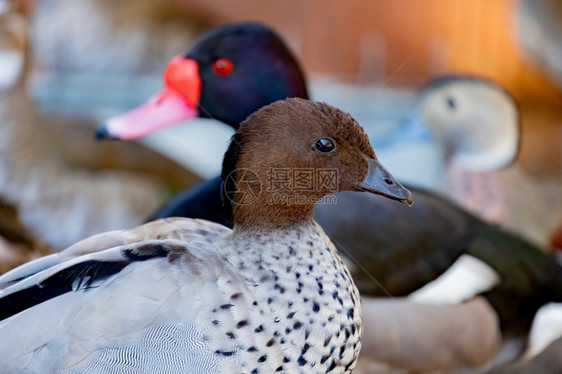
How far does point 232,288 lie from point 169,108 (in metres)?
0.93

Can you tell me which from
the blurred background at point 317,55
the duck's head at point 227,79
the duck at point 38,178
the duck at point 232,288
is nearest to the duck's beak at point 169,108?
the duck's head at point 227,79

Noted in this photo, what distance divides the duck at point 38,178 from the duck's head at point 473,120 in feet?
3.97

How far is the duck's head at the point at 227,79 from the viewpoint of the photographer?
175 centimetres

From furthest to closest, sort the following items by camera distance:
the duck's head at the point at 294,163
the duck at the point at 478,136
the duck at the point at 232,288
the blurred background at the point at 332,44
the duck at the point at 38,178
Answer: the blurred background at the point at 332,44 < the duck at the point at 478,136 < the duck at the point at 38,178 < the duck's head at the point at 294,163 < the duck at the point at 232,288

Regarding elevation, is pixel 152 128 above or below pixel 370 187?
below

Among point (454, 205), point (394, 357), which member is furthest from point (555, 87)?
point (394, 357)

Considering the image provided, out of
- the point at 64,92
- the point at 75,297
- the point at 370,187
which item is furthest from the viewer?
the point at 64,92

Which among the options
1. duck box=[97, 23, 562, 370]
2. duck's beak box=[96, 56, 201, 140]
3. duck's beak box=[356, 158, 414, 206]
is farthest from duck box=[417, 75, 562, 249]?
duck's beak box=[356, 158, 414, 206]

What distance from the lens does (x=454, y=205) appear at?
1948mm

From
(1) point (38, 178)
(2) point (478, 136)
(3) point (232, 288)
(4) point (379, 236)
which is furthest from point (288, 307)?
(2) point (478, 136)

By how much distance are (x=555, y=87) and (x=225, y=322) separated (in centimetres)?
372

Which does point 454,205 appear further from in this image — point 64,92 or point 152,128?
point 64,92

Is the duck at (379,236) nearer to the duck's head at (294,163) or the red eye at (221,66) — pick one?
the red eye at (221,66)

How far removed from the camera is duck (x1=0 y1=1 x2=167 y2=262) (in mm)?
2277
